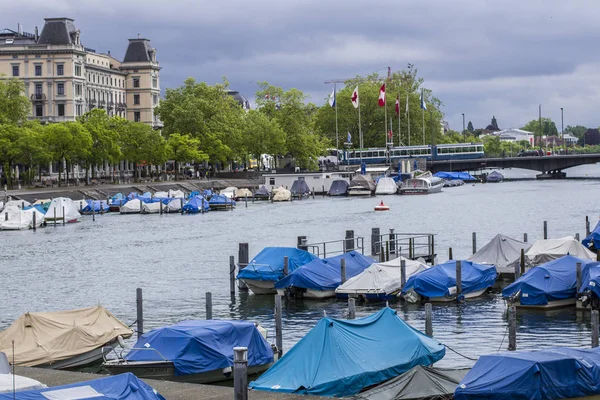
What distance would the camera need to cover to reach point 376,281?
5103 centimetres

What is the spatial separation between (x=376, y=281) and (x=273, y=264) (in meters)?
6.53

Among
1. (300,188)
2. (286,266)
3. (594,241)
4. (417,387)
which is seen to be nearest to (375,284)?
(286,266)

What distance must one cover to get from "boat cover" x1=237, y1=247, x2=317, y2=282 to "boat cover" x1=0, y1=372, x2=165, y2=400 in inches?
1118

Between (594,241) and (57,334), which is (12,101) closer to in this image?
(594,241)

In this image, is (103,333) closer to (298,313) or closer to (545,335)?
(298,313)

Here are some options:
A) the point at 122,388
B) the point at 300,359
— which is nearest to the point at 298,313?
the point at 300,359

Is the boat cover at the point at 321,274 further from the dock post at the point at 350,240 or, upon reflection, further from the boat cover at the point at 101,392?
the boat cover at the point at 101,392

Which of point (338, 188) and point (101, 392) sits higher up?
point (101, 392)

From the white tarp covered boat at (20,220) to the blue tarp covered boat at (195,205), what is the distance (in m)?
25.3

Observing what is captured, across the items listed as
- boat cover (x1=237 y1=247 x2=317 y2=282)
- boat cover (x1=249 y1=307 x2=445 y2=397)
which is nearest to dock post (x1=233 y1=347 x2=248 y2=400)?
boat cover (x1=249 y1=307 x2=445 y2=397)

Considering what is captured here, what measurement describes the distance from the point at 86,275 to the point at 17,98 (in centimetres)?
8288

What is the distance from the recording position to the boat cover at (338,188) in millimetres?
173875

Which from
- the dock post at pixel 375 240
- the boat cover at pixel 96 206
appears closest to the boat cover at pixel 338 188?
the boat cover at pixel 96 206

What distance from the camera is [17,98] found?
480 ft
